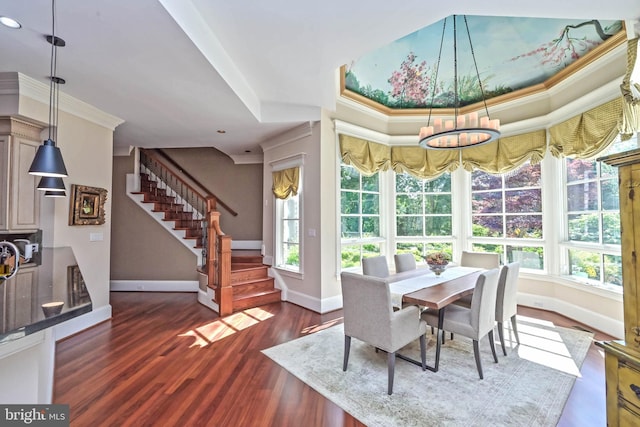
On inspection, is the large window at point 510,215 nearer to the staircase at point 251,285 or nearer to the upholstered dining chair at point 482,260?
the upholstered dining chair at point 482,260

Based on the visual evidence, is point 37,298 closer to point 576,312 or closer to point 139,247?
point 139,247

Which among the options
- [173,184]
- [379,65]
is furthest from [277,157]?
[173,184]

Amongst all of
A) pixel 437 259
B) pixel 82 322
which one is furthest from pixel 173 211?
pixel 437 259

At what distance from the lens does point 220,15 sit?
87.4 inches

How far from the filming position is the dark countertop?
0.97 meters

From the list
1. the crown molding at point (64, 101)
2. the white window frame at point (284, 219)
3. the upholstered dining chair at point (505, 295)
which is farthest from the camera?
the white window frame at point (284, 219)

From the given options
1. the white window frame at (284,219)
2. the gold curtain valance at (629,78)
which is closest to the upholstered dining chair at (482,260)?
the gold curtain valance at (629,78)

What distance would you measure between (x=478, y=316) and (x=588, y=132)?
2.80 m

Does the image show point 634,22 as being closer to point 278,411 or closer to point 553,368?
point 553,368

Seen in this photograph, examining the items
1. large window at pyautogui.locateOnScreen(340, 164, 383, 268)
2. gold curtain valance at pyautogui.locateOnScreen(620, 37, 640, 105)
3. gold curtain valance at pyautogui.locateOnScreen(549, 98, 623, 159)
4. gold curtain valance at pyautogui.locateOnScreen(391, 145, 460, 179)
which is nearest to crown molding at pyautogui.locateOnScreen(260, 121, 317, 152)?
large window at pyautogui.locateOnScreen(340, 164, 383, 268)

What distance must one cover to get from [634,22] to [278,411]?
12.6ft

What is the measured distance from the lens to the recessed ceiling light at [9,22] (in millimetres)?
1894

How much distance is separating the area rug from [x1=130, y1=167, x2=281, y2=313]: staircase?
1.47 meters

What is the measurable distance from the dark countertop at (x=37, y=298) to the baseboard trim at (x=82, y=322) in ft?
5.29
